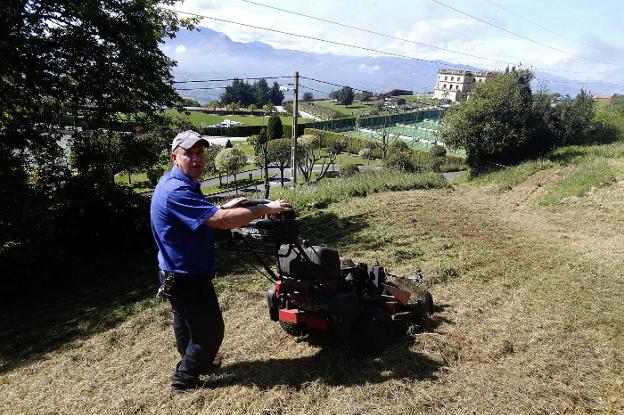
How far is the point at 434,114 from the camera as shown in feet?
322

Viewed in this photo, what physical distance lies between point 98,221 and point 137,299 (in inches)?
137

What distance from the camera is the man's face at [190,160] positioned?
3225mm

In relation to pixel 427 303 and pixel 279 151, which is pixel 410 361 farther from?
pixel 279 151

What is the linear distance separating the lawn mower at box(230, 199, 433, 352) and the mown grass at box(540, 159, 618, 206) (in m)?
12.4

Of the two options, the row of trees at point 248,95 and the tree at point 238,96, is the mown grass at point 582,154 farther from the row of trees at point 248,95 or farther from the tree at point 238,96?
the tree at point 238,96

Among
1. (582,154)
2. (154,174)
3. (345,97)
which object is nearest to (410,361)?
(154,174)

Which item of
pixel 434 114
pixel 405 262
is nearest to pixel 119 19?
pixel 405 262

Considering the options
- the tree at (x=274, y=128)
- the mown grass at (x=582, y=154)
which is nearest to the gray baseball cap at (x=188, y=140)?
the mown grass at (x=582, y=154)

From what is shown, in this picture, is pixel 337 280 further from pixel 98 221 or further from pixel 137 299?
pixel 98 221

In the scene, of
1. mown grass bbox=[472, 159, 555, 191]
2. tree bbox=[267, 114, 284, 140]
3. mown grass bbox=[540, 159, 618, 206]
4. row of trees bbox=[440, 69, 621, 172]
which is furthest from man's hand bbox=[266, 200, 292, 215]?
tree bbox=[267, 114, 284, 140]

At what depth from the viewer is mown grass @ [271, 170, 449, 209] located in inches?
539

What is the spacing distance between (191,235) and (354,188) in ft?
37.7

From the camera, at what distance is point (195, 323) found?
3416 millimetres

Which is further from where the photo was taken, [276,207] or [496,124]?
[496,124]
